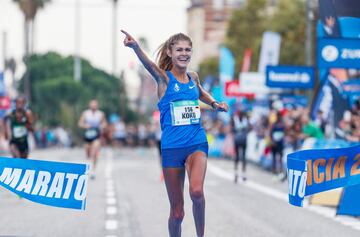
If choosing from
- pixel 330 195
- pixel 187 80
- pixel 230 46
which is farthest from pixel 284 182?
pixel 230 46

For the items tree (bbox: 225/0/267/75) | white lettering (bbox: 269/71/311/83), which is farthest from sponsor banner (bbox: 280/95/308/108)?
tree (bbox: 225/0/267/75)

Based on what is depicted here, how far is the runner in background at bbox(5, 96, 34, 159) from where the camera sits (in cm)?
1700

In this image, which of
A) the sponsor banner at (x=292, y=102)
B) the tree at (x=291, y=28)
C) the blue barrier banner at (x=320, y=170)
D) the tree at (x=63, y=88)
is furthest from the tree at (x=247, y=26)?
the blue barrier banner at (x=320, y=170)

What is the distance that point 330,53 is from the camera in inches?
656

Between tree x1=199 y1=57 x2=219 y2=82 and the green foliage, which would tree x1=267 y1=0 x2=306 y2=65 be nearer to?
the green foliage

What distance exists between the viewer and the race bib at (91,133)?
23.6 metres

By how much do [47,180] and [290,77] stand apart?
1661cm

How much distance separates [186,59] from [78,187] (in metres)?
1.56

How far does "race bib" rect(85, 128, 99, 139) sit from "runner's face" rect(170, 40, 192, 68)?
15029 mm

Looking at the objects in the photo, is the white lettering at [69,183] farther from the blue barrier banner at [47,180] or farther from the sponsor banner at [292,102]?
the sponsor banner at [292,102]

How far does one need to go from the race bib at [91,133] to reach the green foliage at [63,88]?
197 ft

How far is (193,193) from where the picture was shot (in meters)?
8.52

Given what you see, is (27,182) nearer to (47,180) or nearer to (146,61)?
(47,180)

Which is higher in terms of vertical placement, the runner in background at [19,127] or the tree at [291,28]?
the tree at [291,28]
